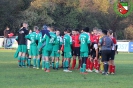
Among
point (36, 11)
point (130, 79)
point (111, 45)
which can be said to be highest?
point (36, 11)

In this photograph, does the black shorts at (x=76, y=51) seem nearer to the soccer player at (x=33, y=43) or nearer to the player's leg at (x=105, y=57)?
the soccer player at (x=33, y=43)

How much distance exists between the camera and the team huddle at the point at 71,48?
19.1 meters

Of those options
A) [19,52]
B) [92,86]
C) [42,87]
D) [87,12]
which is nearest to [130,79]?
[92,86]

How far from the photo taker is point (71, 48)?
69.4 ft

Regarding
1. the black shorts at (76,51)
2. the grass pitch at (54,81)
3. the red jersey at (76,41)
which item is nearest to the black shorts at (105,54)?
the grass pitch at (54,81)

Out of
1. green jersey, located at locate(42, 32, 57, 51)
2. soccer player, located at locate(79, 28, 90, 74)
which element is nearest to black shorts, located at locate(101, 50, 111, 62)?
soccer player, located at locate(79, 28, 90, 74)

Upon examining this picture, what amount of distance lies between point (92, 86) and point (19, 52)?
311 inches

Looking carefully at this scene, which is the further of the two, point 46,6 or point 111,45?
point 46,6

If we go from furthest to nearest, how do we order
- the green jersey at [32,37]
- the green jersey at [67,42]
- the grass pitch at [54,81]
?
the green jersey at [32,37], the green jersey at [67,42], the grass pitch at [54,81]

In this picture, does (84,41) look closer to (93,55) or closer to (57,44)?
(57,44)

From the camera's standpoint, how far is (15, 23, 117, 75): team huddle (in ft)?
62.5

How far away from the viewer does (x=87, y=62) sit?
2091cm

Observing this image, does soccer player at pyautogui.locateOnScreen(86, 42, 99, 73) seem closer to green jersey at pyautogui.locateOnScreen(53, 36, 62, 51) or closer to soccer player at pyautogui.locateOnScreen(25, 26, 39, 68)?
green jersey at pyautogui.locateOnScreen(53, 36, 62, 51)

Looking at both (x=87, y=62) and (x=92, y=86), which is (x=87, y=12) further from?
(x=92, y=86)
